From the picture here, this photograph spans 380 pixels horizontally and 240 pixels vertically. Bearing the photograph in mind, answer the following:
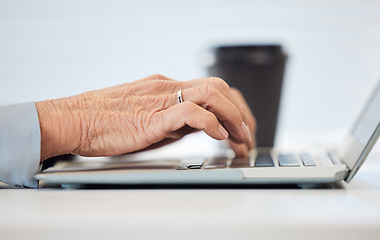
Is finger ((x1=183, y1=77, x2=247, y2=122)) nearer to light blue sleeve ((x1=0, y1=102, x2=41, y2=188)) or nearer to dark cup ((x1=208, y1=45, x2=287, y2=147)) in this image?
light blue sleeve ((x1=0, y1=102, x2=41, y2=188))

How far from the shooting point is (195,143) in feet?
4.35

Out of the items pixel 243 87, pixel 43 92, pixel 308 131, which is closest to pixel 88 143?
pixel 243 87

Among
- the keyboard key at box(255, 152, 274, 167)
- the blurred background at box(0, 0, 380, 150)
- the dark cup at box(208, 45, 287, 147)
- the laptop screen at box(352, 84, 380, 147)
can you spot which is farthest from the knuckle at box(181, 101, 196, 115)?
the blurred background at box(0, 0, 380, 150)

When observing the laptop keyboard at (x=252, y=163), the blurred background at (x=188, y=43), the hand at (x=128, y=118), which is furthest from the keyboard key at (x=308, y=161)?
the blurred background at (x=188, y=43)

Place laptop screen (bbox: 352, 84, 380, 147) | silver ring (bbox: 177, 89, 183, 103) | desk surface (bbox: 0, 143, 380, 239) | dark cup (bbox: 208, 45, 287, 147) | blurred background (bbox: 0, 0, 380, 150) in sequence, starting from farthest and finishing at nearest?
blurred background (bbox: 0, 0, 380, 150), dark cup (bbox: 208, 45, 287, 147), silver ring (bbox: 177, 89, 183, 103), laptop screen (bbox: 352, 84, 380, 147), desk surface (bbox: 0, 143, 380, 239)

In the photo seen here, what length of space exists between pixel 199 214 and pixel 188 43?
4.18 ft

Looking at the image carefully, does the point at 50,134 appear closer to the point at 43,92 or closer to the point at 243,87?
the point at 243,87

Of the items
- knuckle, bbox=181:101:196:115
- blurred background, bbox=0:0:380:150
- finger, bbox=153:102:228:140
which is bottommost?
blurred background, bbox=0:0:380:150

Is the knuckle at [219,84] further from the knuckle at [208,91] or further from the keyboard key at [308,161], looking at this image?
the keyboard key at [308,161]

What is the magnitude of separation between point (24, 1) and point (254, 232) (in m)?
1.44

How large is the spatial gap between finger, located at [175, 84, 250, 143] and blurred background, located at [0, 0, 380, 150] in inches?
35.4

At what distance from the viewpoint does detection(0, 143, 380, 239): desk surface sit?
0.29 meters

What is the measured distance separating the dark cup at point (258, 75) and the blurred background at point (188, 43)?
1.37ft

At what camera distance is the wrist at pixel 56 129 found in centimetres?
50
